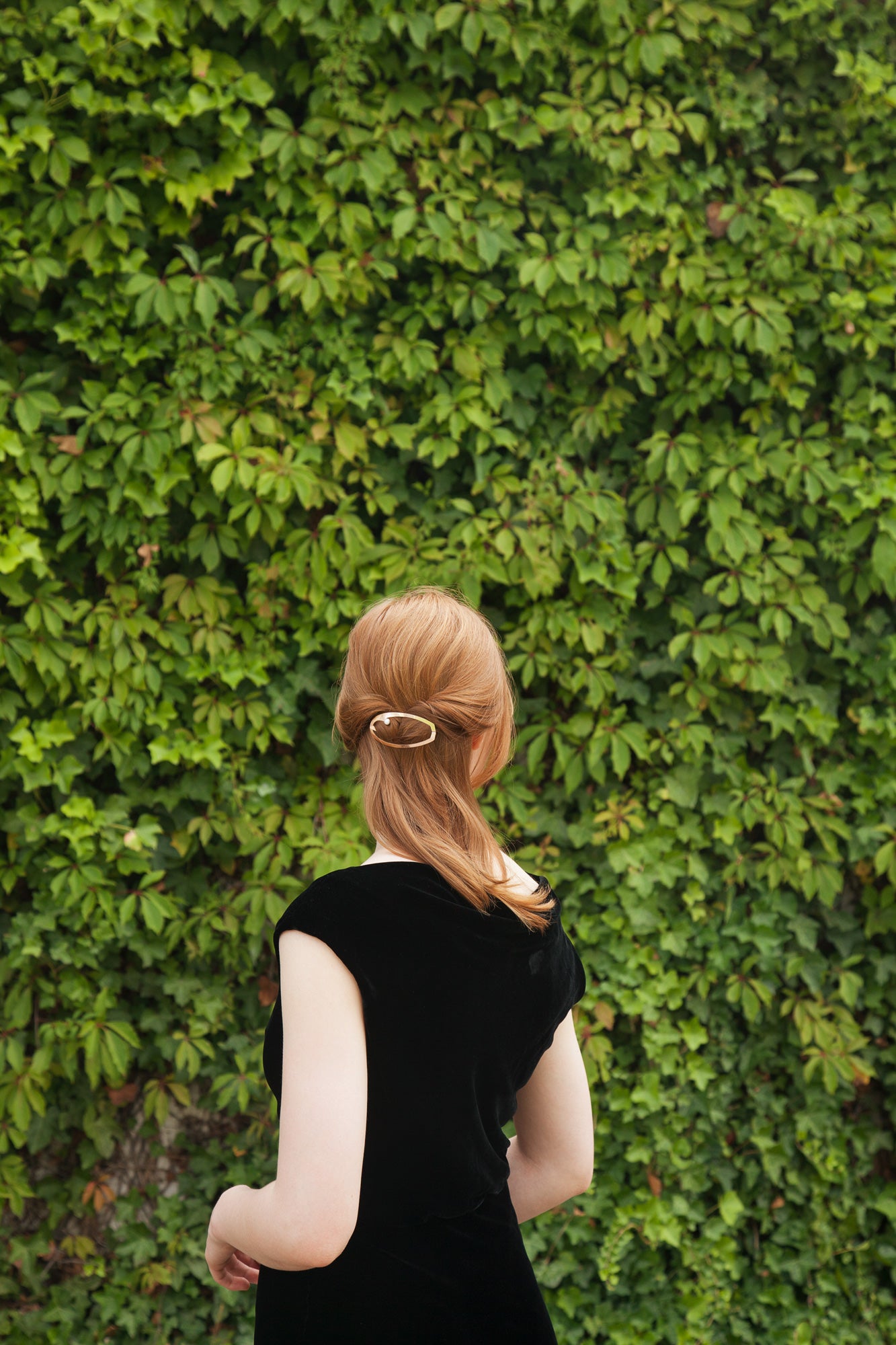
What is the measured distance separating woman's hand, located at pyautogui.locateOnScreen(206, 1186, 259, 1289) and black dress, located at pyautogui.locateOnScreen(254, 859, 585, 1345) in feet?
0.12

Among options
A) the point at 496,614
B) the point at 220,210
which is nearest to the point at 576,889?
the point at 496,614

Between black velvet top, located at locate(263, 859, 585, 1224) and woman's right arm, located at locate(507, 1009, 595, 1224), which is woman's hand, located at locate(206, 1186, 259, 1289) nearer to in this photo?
black velvet top, located at locate(263, 859, 585, 1224)

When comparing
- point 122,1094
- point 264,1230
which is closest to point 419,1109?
point 264,1230

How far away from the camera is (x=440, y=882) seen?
49.6 inches

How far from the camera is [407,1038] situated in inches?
47.4

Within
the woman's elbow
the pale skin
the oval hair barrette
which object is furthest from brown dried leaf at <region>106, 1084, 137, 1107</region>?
the oval hair barrette

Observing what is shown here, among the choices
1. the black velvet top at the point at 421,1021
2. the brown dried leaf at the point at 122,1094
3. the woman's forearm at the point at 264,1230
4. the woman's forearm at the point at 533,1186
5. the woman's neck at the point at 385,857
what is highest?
the woman's neck at the point at 385,857

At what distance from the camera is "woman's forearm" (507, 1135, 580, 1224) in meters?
1.51

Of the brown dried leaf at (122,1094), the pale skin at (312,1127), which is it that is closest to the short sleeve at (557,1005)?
the pale skin at (312,1127)

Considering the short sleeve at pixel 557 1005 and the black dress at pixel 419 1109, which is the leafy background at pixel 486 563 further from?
the black dress at pixel 419 1109

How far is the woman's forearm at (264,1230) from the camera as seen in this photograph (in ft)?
3.67

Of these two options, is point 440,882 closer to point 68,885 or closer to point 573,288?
point 68,885

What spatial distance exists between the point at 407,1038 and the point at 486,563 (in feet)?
5.77

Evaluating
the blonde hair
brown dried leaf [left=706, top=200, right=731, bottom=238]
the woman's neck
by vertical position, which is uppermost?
brown dried leaf [left=706, top=200, right=731, bottom=238]
